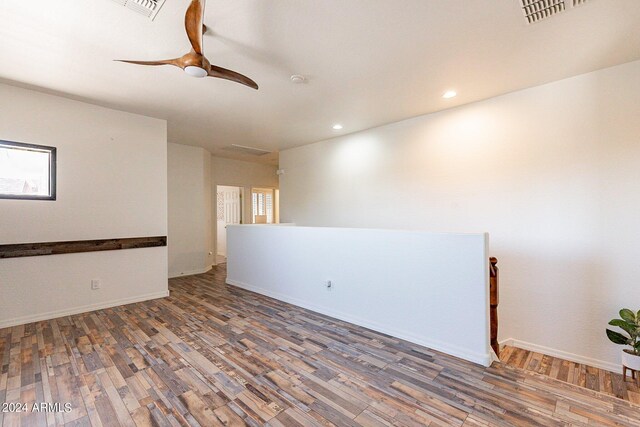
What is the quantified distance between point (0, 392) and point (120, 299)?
2122 mm

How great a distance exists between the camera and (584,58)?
2.74 metres

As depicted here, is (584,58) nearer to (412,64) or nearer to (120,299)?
(412,64)

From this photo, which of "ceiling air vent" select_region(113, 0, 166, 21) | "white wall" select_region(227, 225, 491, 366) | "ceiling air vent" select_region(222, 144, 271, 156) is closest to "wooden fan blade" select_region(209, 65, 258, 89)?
"ceiling air vent" select_region(113, 0, 166, 21)

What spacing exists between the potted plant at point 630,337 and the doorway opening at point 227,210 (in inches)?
302

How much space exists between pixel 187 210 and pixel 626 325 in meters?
7.06

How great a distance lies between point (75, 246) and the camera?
3.76 m

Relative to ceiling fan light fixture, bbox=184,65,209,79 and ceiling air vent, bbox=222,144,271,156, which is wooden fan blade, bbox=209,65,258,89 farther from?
ceiling air vent, bbox=222,144,271,156

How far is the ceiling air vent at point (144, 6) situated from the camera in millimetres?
2002

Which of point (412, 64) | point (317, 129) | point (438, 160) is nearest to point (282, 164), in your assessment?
point (317, 129)

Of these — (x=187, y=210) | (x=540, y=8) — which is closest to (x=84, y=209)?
(x=187, y=210)

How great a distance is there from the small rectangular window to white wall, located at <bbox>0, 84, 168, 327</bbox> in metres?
0.08

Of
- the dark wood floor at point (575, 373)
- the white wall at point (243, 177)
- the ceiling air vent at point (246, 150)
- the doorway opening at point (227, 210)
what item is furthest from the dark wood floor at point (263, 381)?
the doorway opening at point (227, 210)

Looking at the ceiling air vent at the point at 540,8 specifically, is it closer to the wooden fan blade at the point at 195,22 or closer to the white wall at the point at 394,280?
the white wall at the point at 394,280

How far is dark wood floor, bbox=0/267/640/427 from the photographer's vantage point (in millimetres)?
1831
